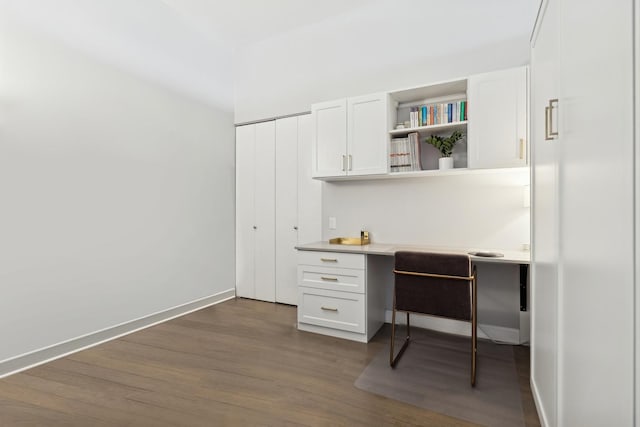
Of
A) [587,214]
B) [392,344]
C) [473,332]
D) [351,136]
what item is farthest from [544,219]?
[351,136]

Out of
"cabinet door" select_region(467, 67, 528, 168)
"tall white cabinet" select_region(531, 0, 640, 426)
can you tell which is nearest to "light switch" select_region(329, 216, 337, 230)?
"cabinet door" select_region(467, 67, 528, 168)

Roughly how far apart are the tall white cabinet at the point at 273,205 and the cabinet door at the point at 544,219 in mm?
2163

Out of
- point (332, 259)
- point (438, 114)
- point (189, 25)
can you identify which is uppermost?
point (189, 25)

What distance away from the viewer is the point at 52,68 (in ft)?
7.68

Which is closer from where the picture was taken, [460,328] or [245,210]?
[460,328]

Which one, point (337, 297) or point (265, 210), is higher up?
point (265, 210)

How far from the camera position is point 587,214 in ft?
3.23

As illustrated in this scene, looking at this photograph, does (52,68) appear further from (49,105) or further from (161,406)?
(161,406)

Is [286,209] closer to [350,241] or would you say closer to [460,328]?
[350,241]

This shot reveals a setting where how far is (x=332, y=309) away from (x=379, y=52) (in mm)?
2587

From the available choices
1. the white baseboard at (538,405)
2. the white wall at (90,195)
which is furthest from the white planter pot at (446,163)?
the white wall at (90,195)

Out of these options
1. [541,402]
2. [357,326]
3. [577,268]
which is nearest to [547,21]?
[577,268]

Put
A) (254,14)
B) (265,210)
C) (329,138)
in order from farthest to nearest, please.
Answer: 1. (265,210)
2. (254,14)
3. (329,138)

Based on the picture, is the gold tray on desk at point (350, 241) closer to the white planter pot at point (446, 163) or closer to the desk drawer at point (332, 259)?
the desk drawer at point (332, 259)
